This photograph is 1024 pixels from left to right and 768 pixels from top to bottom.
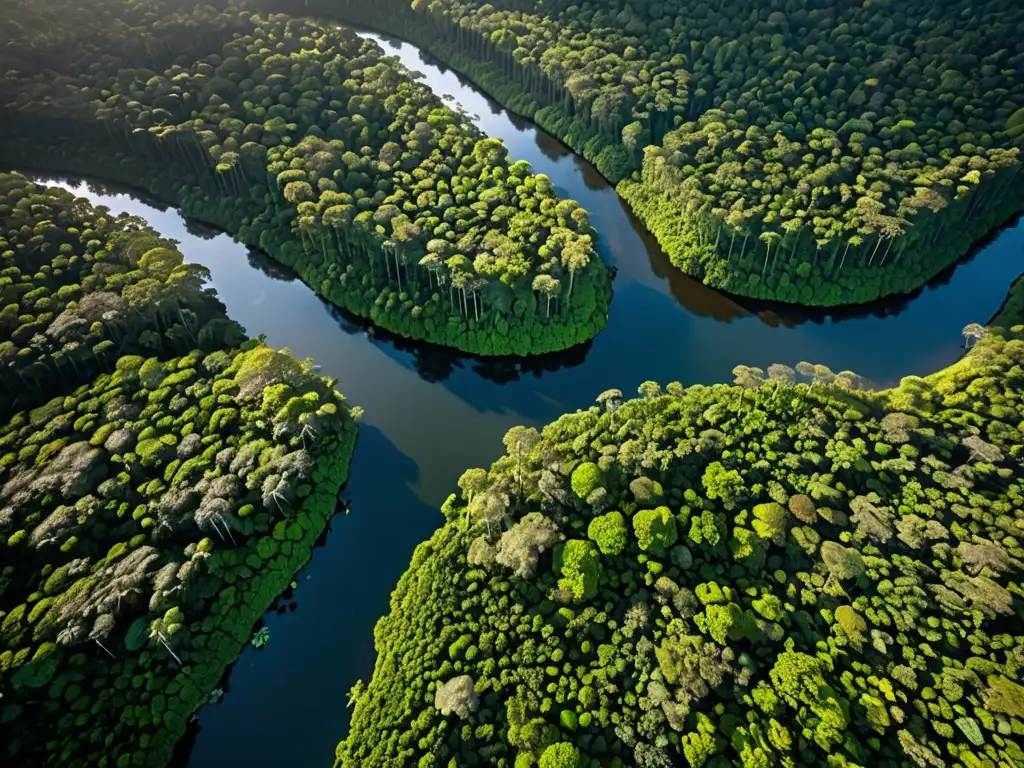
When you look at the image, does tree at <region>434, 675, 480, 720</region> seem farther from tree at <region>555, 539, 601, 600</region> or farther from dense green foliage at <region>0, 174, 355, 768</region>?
dense green foliage at <region>0, 174, 355, 768</region>

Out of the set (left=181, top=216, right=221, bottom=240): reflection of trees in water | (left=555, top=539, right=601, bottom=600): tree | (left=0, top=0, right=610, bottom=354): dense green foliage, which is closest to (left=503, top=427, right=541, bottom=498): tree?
(left=555, top=539, right=601, bottom=600): tree

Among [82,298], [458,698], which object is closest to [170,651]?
[458,698]

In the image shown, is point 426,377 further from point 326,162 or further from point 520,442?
point 326,162

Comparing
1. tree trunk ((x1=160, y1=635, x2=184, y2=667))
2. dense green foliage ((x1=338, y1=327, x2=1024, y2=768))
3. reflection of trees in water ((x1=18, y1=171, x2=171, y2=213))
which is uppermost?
reflection of trees in water ((x1=18, y1=171, x2=171, y2=213))

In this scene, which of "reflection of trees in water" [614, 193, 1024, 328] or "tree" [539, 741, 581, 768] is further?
"reflection of trees in water" [614, 193, 1024, 328]

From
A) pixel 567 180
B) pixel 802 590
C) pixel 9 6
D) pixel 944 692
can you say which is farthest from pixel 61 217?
pixel 944 692

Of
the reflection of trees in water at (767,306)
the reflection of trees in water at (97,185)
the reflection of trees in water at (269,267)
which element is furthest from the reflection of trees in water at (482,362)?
the reflection of trees in water at (97,185)
